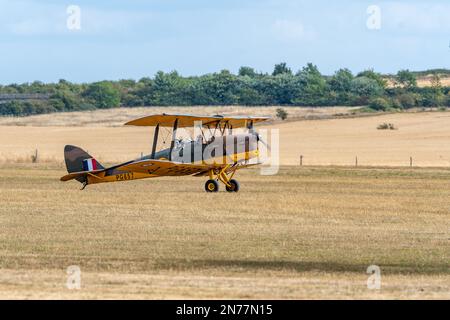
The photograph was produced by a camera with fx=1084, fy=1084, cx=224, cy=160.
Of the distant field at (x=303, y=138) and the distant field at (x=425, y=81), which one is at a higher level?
the distant field at (x=425, y=81)

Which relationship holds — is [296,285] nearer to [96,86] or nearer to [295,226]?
[295,226]

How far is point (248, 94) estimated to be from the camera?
314ft

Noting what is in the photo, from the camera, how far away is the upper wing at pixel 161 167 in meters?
29.5

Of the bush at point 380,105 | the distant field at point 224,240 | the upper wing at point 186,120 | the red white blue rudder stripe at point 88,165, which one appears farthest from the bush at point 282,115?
the red white blue rudder stripe at point 88,165

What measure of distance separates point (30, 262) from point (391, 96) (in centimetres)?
8385

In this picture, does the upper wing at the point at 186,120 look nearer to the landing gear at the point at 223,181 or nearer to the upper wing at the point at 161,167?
the upper wing at the point at 161,167

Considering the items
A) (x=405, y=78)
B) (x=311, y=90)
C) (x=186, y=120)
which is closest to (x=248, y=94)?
(x=311, y=90)

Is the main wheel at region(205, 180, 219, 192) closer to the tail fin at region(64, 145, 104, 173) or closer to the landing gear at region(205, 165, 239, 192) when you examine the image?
the landing gear at region(205, 165, 239, 192)

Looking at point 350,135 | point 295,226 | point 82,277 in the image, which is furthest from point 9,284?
point 350,135

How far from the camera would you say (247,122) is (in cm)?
3198

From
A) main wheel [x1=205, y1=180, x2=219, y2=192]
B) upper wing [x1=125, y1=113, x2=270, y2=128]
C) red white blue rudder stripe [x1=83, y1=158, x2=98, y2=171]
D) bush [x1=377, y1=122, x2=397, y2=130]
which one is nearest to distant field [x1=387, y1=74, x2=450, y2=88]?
bush [x1=377, y1=122, x2=397, y2=130]

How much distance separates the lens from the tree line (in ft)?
307

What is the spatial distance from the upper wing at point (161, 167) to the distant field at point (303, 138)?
18.8 meters

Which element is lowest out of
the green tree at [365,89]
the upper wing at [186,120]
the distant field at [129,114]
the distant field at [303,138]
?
the distant field at [303,138]
